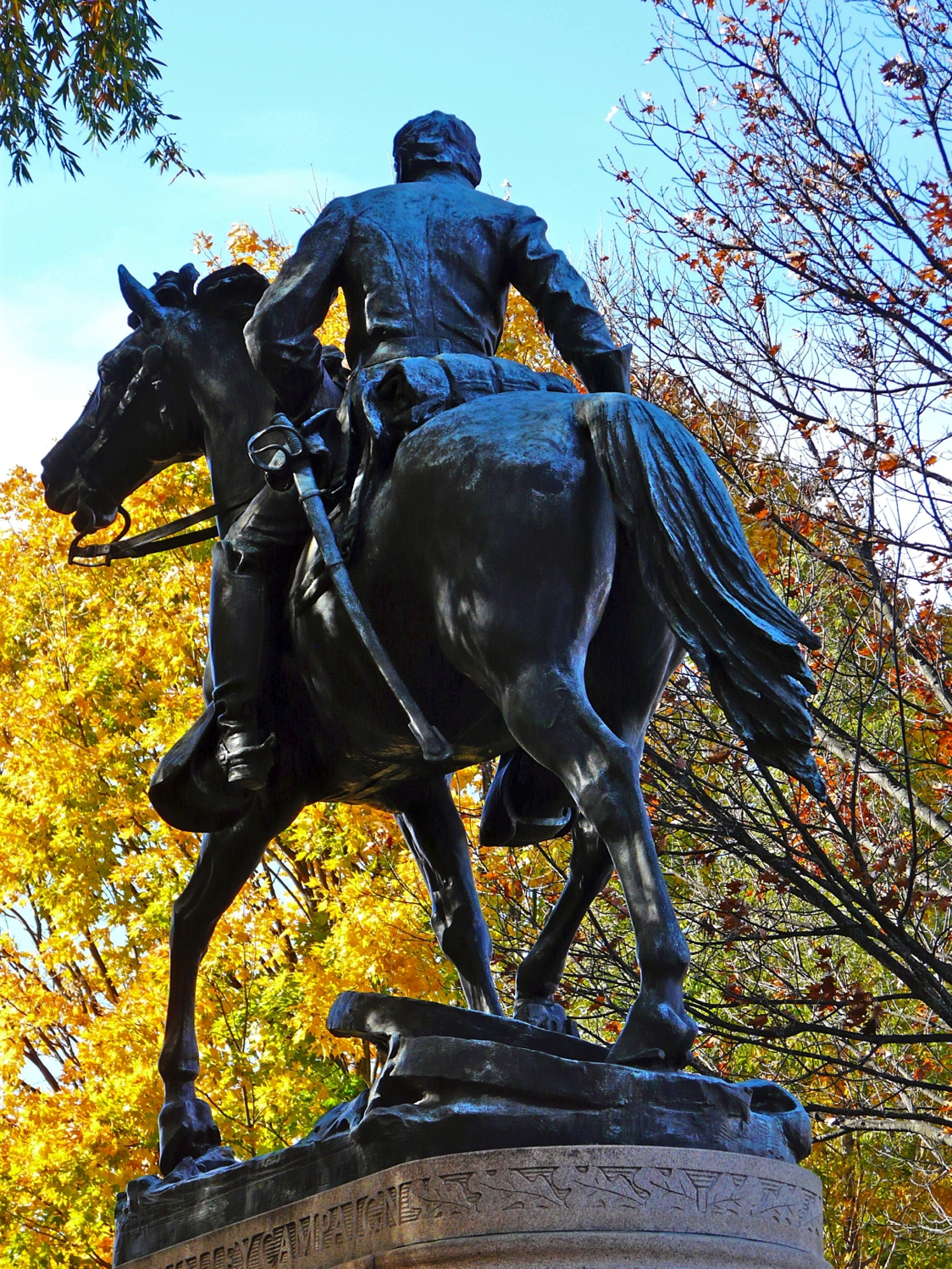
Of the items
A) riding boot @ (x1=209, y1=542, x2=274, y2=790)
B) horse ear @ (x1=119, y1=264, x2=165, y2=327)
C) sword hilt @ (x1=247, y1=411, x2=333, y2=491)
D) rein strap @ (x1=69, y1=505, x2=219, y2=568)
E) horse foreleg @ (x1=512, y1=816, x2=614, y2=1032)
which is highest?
horse ear @ (x1=119, y1=264, x2=165, y2=327)

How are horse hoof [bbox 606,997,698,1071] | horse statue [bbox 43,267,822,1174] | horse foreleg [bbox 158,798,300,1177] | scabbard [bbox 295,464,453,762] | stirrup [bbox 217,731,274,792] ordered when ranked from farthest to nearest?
horse foreleg [bbox 158,798,300,1177]
stirrup [bbox 217,731,274,792]
scabbard [bbox 295,464,453,762]
horse statue [bbox 43,267,822,1174]
horse hoof [bbox 606,997,698,1071]

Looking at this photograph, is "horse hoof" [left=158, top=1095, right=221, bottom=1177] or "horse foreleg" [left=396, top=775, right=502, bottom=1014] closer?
"horse hoof" [left=158, top=1095, right=221, bottom=1177]

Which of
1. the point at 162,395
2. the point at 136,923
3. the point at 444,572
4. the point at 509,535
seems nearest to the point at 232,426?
the point at 162,395

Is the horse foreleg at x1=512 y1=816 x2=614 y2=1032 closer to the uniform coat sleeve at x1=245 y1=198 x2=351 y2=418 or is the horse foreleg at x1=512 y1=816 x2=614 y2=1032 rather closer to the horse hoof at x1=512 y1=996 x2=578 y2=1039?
the horse hoof at x1=512 y1=996 x2=578 y2=1039

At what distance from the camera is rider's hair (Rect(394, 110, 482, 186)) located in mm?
4977

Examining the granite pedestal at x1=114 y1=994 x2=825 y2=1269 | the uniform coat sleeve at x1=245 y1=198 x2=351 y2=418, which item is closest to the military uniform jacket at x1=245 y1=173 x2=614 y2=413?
the uniform coat sleeve at x1=245 y1=198 x2=351 y2=418

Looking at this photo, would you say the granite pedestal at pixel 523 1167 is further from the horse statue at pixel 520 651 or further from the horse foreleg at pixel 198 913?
the horse foreleg at pixel 198 913

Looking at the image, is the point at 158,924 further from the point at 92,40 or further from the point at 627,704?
the point at 627,704

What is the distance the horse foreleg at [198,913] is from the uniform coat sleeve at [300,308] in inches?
51.4

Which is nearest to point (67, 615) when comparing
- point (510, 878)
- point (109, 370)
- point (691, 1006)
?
point (510, 878)

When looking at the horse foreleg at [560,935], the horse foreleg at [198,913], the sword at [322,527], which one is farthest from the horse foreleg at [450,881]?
the sword at [322,527]

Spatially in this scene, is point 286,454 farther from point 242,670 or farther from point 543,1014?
point 543,1014

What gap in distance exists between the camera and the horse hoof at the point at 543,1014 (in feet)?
13.7

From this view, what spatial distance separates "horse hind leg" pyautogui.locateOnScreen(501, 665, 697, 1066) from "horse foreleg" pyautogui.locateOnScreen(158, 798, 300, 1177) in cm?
123
